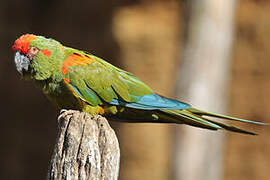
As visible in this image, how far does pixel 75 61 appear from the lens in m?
4.23

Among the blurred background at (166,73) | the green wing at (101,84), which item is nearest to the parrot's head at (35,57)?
the green wing at (101,84)

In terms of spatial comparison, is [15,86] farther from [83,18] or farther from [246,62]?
[246,62]

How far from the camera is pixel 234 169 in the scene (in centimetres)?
827

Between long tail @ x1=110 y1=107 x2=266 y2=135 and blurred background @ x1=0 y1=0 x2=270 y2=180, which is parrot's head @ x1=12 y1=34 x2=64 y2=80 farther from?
blurred background @ x1=0 y1=0 x2=270 y2=180

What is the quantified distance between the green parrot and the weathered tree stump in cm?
97

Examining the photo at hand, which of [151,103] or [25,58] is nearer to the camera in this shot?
[25,58]

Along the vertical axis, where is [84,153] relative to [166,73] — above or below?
below

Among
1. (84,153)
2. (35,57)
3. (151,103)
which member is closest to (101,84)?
(151,103)

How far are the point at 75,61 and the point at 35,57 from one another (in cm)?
31

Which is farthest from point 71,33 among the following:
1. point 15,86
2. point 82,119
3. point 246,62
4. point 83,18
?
point 82,119

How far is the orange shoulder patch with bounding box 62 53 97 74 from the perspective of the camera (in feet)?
13.7

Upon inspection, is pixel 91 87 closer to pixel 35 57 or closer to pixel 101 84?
pixel 101 84

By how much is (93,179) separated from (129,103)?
1.42m

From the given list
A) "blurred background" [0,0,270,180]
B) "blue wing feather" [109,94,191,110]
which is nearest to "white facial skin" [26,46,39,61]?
"blue wing feather" [109,94,191,110]
